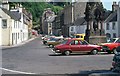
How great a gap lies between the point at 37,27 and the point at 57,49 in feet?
542

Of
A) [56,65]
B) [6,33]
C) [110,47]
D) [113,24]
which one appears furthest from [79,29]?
[56,65]

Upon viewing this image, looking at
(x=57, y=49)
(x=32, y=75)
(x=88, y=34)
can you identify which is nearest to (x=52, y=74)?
(x=32, y=75)

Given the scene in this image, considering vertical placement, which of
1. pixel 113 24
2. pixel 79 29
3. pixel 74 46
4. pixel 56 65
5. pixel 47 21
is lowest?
pixel 56 65

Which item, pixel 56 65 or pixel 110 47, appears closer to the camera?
pixel 56 65

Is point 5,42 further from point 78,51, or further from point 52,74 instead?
point 52,74

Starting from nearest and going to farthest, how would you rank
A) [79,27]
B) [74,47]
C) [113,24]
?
[74,47]
[113,24]
[79,27]

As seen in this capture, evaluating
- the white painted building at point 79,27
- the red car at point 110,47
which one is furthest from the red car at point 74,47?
the white painted building at point 79,27

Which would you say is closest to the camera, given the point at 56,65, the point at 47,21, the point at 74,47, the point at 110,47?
the point at 56,65

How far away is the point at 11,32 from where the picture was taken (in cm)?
5950

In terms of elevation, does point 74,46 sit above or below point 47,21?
below

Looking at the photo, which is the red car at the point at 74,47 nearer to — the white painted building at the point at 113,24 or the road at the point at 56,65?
the road at the point at 56,65

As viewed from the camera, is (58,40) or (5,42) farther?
(5,42)

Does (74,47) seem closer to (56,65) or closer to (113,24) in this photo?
(56,65)

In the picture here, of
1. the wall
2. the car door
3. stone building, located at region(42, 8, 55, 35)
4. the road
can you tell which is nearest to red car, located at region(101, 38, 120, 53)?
the car door
